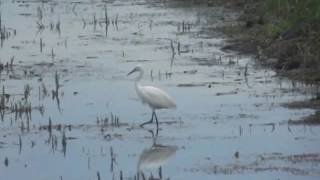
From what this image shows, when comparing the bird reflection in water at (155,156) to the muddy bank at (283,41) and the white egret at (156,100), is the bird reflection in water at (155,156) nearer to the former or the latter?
the white egret at (156,100)

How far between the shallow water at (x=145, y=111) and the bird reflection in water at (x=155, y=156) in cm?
2

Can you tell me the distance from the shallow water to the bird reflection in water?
25 mm

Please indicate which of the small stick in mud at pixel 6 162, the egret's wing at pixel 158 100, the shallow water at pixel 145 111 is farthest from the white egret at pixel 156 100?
the small stick in mud at pixel 6 162

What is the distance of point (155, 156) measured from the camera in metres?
12.3

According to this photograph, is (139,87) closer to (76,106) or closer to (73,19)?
(76,106)

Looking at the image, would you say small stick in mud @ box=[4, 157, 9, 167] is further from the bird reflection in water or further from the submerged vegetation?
the submerged vegetation

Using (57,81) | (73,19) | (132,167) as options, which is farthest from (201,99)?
(73,19)

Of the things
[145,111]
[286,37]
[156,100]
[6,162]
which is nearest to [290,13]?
[286,37]

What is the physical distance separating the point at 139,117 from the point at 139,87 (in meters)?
0.48

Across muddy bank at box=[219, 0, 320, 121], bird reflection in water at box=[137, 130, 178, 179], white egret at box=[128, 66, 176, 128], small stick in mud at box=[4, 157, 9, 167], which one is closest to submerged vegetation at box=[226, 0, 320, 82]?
muddy bank at box=[219, 0, 320, 121]

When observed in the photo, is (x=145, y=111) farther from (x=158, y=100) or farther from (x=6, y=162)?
(x=6, y=162)

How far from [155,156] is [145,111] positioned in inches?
130

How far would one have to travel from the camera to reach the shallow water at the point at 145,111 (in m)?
11.8

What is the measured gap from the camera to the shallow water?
11.8 m
